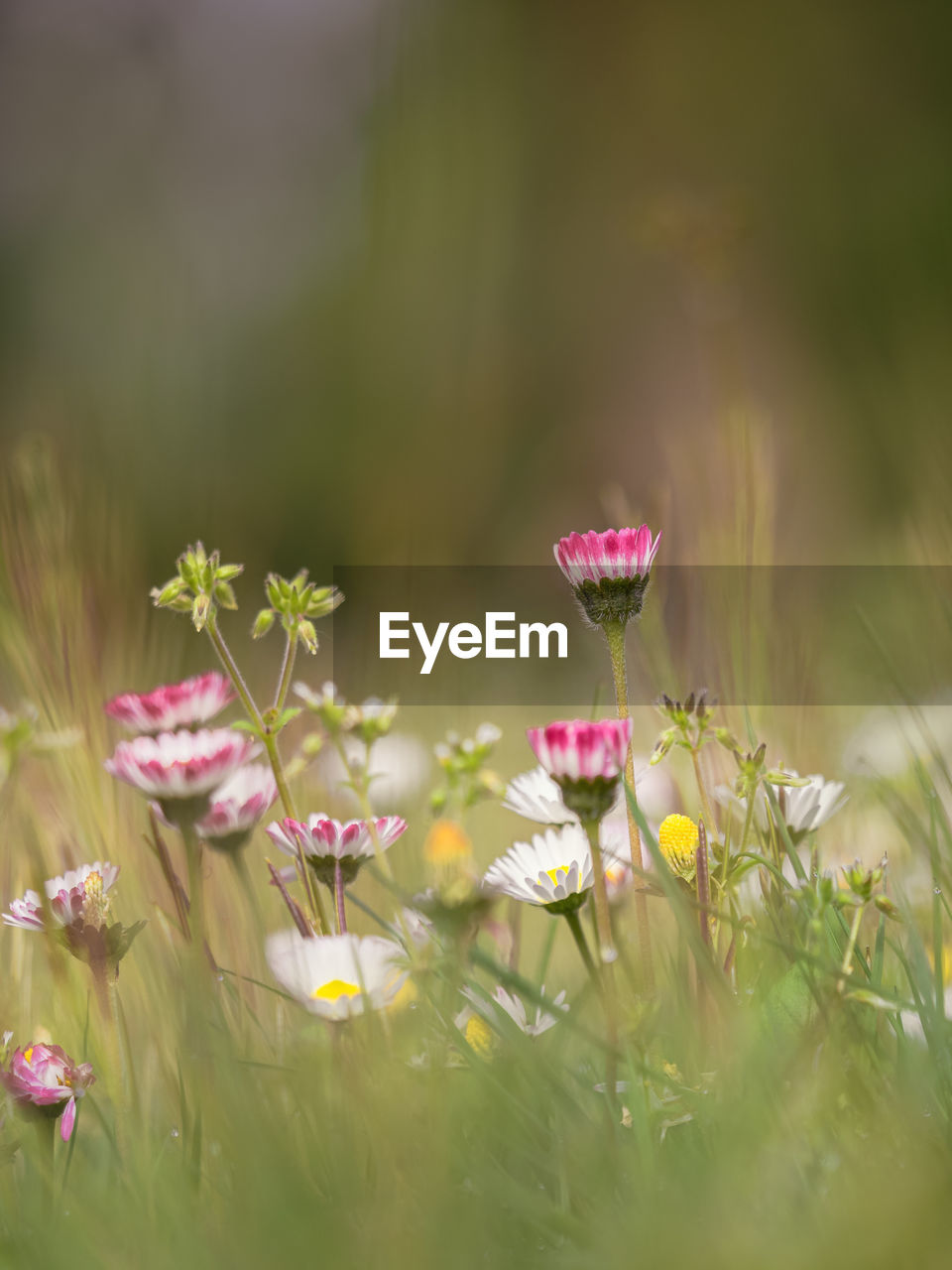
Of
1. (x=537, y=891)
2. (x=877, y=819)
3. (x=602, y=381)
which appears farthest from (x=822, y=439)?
(x=537, y=891)

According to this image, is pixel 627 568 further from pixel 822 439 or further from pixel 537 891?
pixel 822 439

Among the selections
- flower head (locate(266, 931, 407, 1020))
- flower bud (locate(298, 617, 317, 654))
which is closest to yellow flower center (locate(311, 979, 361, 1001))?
flower head (locate(266, 931, 407, 1020))

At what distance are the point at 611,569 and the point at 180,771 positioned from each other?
0.15 meters

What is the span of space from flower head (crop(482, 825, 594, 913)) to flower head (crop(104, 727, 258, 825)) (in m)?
0.09

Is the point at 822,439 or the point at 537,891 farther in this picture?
the point at 822,439

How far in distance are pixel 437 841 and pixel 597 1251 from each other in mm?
259

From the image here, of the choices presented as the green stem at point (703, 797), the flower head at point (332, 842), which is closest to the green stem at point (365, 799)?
the flower head at point (332, 842)

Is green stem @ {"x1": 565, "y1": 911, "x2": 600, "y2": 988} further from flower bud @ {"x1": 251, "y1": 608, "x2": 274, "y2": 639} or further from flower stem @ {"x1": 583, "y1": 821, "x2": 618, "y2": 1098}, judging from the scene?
flower bud @ {"x1": 251, "y1": 608, "x2": 274, "y2": 639}

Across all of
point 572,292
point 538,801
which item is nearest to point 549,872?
point 538,801

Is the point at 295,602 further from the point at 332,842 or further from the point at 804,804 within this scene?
the point at 804,804

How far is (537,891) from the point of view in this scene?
31 cm

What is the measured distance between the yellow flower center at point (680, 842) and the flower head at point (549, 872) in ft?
0.09

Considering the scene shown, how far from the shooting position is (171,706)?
1.21 feet

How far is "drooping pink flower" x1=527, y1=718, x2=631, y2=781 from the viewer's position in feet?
0.94
